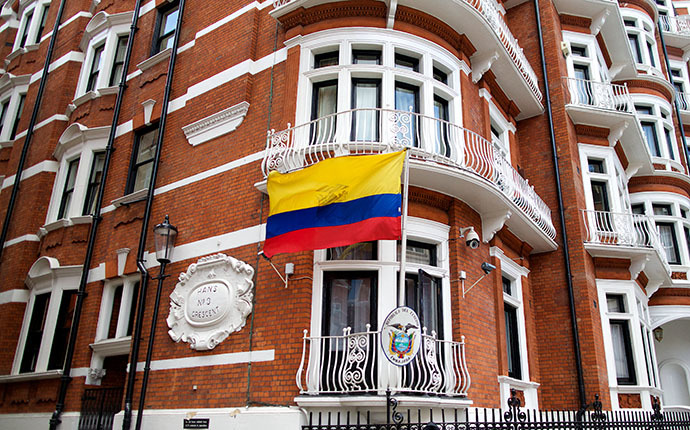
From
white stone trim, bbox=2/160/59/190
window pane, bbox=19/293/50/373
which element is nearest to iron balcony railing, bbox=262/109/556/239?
window pane, bbox=19/293/50/373

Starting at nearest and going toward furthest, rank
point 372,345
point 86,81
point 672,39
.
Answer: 1. point 372,345
2. point 86,81
3. point 672,39

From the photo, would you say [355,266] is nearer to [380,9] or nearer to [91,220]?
[380,9]

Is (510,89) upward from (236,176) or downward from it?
upward

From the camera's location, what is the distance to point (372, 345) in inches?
341

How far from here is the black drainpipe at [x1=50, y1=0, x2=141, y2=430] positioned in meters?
11.9

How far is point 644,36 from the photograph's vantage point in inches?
816

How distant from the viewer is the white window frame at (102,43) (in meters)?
15.5

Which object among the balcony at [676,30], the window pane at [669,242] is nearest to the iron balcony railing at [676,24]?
the balcony at [676,30]

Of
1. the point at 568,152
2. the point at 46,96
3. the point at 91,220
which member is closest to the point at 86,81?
the point at 46,96

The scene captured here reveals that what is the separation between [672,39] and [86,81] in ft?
79.2

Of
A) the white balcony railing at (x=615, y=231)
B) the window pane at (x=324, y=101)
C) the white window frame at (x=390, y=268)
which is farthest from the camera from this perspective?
the white balcony railing at (x=615, y=231)

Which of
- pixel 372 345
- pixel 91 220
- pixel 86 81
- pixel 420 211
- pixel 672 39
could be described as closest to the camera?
pixel 372 345

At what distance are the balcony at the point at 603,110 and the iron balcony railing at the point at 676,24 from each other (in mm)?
10429

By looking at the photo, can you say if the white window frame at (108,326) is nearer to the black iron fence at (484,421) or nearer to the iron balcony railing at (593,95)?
the black iron fence at (484,421)
